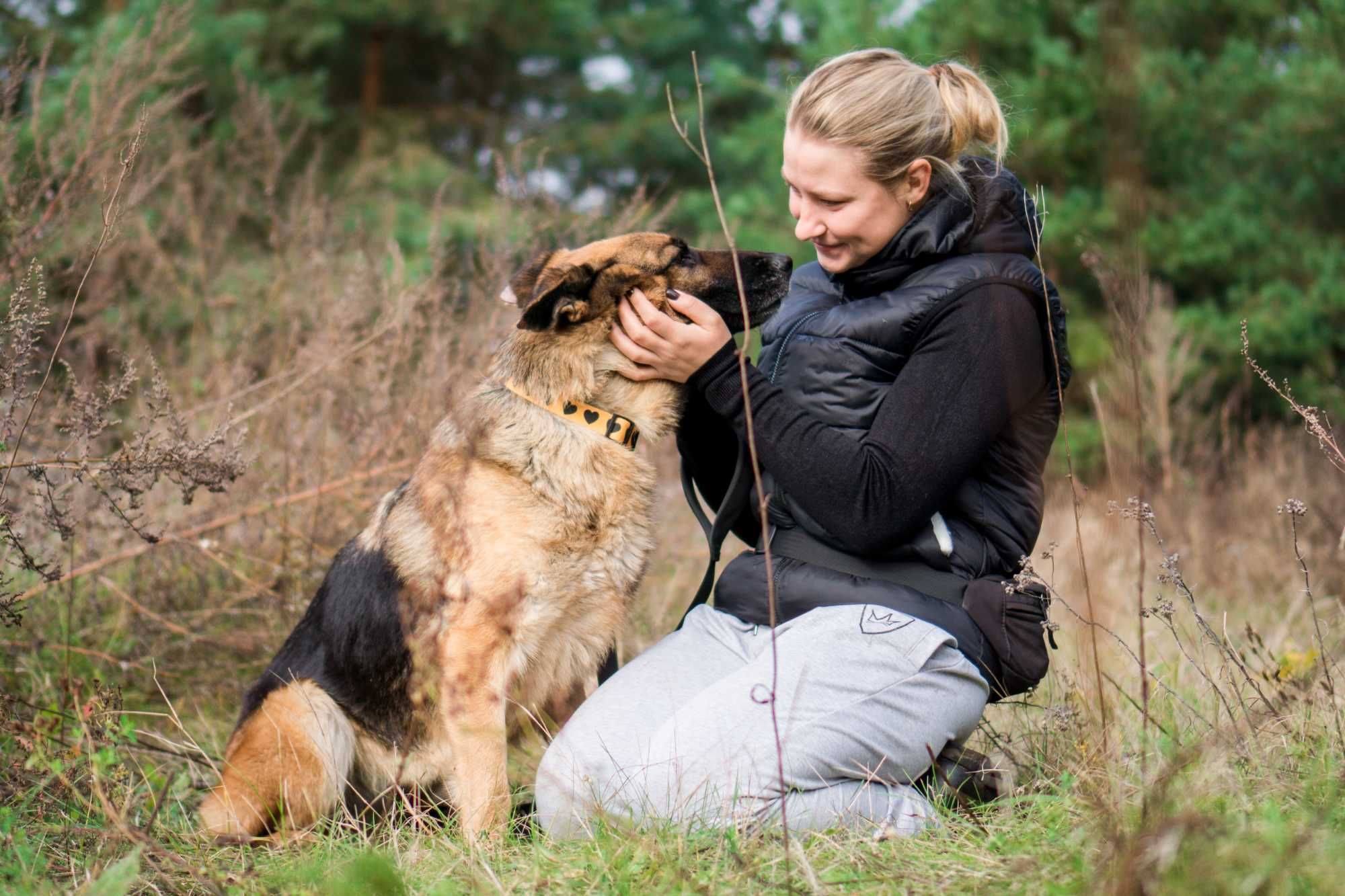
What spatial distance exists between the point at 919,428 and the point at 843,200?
0.72 metres

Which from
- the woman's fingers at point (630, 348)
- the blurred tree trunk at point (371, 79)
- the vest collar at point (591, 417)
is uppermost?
the woman's fingers at point (630, 348)

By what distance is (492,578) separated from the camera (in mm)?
2912

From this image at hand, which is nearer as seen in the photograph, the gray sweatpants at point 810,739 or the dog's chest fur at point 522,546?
the gray sweatpants at point 810,739

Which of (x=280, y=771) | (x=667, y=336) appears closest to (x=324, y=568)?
(x=280, y=771)

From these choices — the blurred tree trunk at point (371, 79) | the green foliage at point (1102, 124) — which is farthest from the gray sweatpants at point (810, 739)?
the blurred tree trunk at point (371, 79)

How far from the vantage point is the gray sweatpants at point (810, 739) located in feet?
8.71

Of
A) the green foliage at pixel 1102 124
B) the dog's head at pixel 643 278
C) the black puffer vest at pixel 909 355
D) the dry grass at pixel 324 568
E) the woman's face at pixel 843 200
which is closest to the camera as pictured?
the dry grass at pixel 324 568

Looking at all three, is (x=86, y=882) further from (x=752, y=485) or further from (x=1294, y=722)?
(x=1294, y=722)

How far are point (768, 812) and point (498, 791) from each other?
2.61 ft

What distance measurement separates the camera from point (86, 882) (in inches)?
92.4

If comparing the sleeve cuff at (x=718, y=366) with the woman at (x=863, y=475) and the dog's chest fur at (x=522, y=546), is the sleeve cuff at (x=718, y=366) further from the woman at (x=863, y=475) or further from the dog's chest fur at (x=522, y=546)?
the dog's chest fur at (x=522, y=546)

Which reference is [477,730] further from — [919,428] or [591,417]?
[919,428]

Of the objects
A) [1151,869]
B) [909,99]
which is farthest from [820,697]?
[909,99]

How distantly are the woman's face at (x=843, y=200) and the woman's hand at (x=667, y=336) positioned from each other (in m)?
0.37
